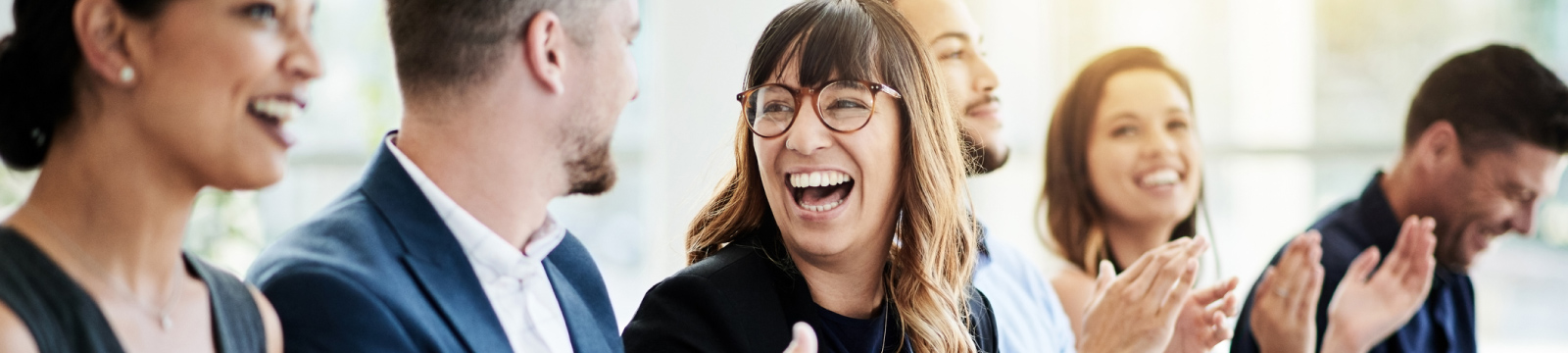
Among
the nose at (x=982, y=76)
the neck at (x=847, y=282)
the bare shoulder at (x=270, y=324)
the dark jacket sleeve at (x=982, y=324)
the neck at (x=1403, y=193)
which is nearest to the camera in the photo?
the bare shoulder at (x=270, y=324)

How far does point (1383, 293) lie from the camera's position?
8.07ft

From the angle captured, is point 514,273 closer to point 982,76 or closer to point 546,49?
point 546,49

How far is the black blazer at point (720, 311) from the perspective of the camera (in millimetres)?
1283

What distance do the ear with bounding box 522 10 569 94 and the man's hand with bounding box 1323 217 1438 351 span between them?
2.02 meters

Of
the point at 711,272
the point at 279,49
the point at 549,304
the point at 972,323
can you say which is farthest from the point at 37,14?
the point at 972,323

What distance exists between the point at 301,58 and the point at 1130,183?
1.99 m

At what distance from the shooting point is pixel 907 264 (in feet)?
5.06

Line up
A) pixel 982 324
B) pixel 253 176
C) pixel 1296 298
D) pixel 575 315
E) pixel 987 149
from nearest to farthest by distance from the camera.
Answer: pixel 253 176, pixel 575 315, pixel 982 324, pixel 987 149, pixel 1296 298

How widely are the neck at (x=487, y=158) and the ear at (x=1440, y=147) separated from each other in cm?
237

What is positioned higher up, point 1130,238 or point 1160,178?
point 1160,178

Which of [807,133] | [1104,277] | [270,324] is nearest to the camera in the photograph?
[270,324]

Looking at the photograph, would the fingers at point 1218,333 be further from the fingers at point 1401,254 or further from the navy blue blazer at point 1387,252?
the fingers at point 1401,254

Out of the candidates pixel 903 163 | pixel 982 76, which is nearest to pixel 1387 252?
pixel 982 76

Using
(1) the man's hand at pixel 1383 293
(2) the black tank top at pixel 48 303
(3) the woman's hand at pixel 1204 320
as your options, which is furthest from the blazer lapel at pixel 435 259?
(1) the man's hand at pixel 1383 293
